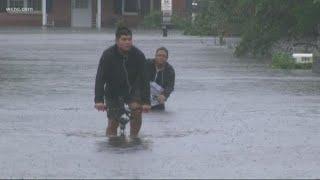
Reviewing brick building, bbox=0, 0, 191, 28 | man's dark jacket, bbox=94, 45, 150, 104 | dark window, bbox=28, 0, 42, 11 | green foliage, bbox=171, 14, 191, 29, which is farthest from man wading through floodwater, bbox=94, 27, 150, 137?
dark window, bbox=28, 0, 42, 11

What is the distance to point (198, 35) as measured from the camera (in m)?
50.3

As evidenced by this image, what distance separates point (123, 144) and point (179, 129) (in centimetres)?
177

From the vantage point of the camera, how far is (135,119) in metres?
12.4

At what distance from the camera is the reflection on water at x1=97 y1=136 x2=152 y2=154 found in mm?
11508

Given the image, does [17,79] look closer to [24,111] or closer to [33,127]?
[24,111]

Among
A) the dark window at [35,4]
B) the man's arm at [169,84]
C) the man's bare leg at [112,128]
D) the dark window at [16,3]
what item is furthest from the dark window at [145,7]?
the man's bare leg at [112,128]

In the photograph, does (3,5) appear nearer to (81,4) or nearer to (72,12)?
(72,12)

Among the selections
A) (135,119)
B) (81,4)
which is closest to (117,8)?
(81,4)

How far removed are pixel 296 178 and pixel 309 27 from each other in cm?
1940

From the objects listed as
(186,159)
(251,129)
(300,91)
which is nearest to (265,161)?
(186,159)

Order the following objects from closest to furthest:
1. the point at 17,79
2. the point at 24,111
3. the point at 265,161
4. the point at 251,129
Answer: the point at 265,161 → the point at 251,129 → the point at 24,111 → the point at 17,79

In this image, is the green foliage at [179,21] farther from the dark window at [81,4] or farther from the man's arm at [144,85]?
the man's arm at [144,85]

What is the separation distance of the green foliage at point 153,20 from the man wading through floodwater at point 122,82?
47.7 meters

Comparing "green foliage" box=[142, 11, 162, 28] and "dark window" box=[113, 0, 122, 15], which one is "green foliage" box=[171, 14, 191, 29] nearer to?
"green foliage" box=[142, 11, 162, 28]
